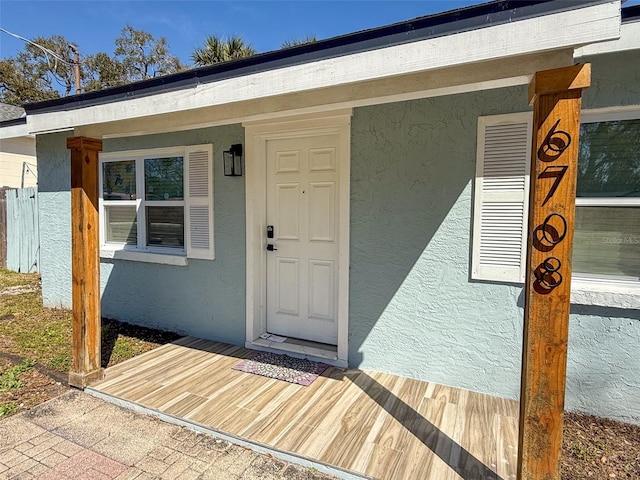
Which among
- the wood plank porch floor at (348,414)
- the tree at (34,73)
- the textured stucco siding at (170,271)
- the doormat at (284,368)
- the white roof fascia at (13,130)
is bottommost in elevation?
the wood plank porch floor at (348,414)

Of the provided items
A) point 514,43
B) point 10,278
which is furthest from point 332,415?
point 10,278

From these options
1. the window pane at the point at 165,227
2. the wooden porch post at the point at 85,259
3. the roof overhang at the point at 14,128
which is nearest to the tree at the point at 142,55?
the roof overhang at the point at 14,128

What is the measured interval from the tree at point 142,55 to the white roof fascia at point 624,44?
24521 millimetres

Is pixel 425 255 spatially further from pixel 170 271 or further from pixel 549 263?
pixel 170 271

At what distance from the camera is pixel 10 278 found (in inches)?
310

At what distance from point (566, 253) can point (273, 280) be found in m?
3.04

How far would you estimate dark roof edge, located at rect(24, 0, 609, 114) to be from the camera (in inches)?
63.9

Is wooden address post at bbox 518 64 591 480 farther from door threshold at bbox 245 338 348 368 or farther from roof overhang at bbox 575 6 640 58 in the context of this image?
door threshold at bbox 245 338 348 368

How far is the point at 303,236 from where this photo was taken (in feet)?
13.1

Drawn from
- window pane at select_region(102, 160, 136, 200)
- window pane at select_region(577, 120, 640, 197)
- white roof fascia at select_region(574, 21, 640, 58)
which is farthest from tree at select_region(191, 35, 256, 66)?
window pane at select_region(577, 120, 640, 197)

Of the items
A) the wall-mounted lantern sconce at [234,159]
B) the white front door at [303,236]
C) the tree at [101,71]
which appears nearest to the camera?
the white front door at [303,236]

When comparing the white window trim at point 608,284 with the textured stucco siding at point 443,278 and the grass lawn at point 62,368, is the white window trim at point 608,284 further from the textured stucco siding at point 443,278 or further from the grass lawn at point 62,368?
the grass lawn at point 62,368

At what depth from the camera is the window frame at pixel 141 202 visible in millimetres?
4566

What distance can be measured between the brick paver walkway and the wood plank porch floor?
0.45 feet
